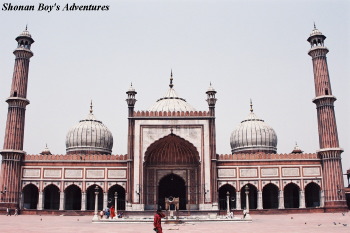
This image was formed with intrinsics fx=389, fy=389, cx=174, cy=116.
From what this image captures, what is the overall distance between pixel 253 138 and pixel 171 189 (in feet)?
32.5

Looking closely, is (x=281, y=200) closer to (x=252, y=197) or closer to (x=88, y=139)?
(x=252, y=197)

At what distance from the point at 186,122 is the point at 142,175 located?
5.55 m

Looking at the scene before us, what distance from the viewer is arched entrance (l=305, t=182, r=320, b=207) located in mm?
33281

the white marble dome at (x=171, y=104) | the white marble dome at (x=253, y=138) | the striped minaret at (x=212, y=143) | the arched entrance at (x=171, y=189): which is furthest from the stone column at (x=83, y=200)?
the white marble dome at (x=253, y=138)

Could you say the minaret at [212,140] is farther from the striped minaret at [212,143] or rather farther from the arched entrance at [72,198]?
the arched entrance at [72,198]

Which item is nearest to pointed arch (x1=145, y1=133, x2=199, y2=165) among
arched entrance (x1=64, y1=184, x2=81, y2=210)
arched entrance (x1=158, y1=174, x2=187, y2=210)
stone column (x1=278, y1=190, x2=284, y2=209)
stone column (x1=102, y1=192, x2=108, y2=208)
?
arched entrance (x1=158, y1=174, x2=187, y2=210)

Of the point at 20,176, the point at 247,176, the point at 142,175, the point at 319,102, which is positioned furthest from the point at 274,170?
the point at 20,176

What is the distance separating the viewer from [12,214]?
30.0 metres

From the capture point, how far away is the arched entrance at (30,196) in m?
32.8

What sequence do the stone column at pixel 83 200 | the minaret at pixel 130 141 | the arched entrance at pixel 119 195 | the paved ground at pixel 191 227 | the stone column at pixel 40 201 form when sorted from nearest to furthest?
the paved ground at pixel 191 227 → the minaret at pixel 130 141 → the stone column at pixel 83 200 → the stone column at pixel 40 201 → the arched entrance at pixel 119 195

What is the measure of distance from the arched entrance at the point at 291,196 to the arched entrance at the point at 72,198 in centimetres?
1793

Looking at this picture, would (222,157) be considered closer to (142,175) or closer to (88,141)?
(142,175)

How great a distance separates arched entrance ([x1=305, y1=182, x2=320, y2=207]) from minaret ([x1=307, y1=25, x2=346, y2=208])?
2.29 m

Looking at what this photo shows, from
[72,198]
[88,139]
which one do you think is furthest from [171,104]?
[72,198]
